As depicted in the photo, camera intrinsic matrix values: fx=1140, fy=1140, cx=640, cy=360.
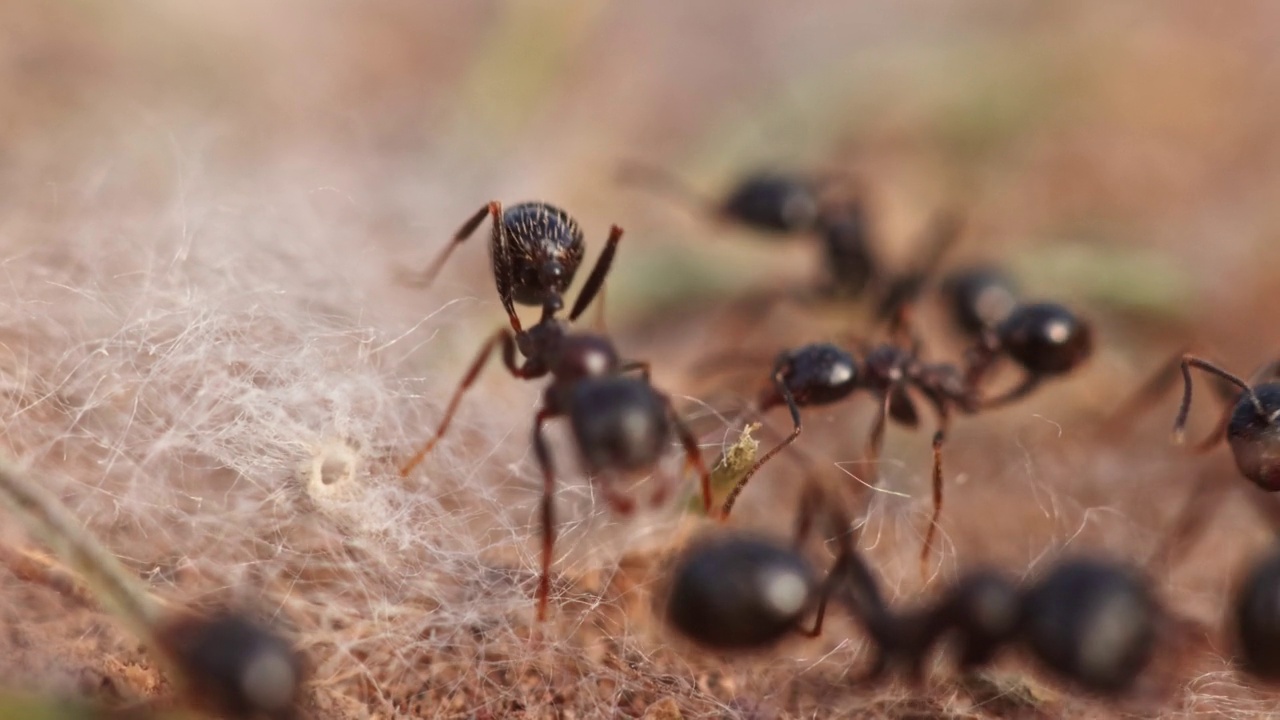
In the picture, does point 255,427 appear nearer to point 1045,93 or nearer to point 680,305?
point 680,305

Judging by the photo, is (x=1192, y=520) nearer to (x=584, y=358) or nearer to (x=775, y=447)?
(x=775, y=447)

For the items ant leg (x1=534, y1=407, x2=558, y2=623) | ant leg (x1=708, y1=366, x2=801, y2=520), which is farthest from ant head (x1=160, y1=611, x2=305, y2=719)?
ant leg (x1=708, y1=366, x2=801, y2=520)

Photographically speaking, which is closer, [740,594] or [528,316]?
[740,594]

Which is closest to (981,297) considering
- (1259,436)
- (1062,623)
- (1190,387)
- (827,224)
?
(827,224)

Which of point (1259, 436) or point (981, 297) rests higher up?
point (1259, 436)

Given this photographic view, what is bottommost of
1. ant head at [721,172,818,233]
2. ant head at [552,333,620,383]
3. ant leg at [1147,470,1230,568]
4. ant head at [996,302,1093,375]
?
ant leg at [1147,470,1230,568]

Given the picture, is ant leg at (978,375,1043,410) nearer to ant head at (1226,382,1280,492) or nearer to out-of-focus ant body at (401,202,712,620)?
ant head at (1226,382,1280,492)

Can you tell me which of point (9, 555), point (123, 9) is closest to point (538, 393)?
point (9, 555)
